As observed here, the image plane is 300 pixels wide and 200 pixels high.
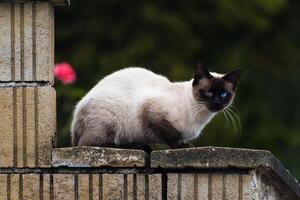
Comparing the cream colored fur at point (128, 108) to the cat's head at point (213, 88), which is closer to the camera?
the cream colored fur at point (128, 108)

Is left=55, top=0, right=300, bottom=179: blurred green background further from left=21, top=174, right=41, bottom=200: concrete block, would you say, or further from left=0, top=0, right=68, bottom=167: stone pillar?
left=21, top=174, right=41, bottom=200: concrete block

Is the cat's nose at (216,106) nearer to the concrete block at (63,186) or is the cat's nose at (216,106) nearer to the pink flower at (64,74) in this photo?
the concrete block at (63,186)

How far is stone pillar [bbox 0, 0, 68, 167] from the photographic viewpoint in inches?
290

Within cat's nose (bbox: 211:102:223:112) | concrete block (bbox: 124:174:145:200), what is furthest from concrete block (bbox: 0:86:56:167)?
cat's nose (bbox: 211:102:223:112)

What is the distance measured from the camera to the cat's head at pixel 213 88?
8.97 metres

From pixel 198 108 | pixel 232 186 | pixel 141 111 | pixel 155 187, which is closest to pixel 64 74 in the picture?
pixel 198 108

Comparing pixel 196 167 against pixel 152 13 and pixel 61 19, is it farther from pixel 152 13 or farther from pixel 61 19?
pixel 61 19

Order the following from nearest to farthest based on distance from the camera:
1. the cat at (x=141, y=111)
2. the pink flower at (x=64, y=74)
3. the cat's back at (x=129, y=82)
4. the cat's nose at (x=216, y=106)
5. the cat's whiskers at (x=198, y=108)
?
the cat at (x=141, y=111) < the cat's back at (x=129, y=82) < the cat's whiskers at (x=198, y=108) < the cat's nose at (x=216, y=106) < the pink flower at (x=64, y=74)

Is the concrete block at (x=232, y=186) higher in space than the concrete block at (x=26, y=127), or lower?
lower

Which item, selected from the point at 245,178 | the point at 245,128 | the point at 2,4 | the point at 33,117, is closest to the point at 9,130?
the point at 33,117

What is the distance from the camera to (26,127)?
739cm

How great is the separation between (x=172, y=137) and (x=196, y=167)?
1196 mm

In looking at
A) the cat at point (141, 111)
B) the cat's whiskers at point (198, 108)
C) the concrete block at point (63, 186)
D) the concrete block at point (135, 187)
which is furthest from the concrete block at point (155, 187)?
the cat's whiskers at point (198, 108)

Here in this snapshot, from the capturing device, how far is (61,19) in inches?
871
